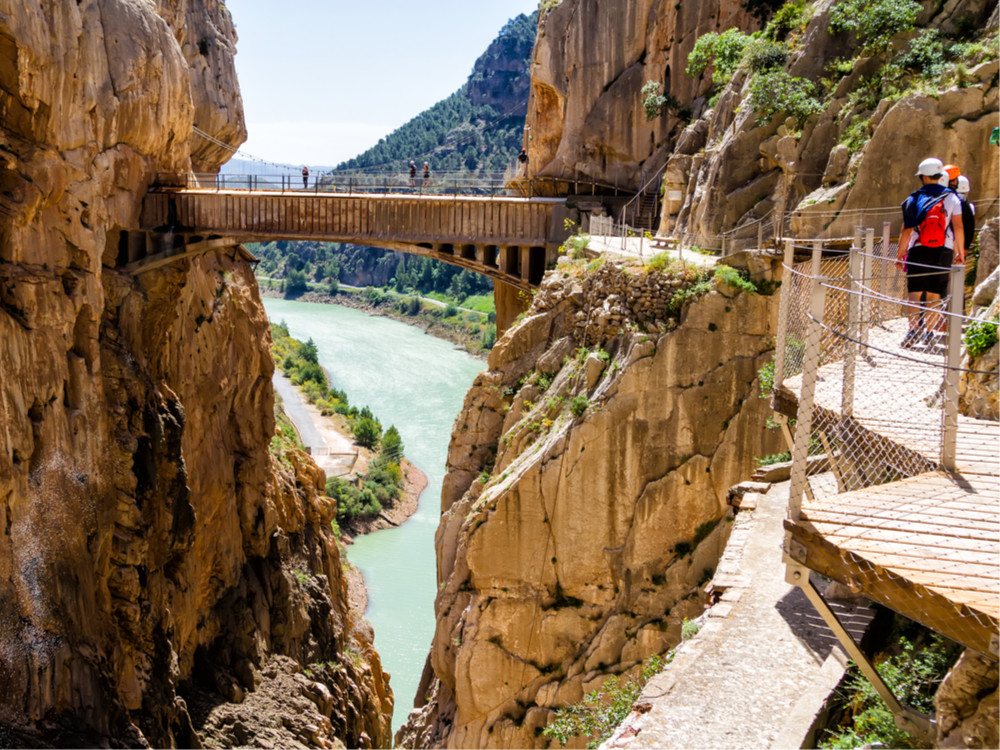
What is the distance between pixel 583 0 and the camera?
2728 centimetres

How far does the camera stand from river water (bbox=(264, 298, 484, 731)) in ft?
119

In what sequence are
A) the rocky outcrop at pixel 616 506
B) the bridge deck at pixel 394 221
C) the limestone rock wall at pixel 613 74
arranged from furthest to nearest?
the limestone rock wall at pixel 613 74
the bridge deck at pixel 394 221
the rocky outcrop at pixel 616 506

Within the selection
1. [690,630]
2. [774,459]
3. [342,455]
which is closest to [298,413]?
[342,455]

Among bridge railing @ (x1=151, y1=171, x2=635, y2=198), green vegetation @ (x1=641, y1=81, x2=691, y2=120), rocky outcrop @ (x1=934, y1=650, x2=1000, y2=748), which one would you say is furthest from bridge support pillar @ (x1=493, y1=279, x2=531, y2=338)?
rocky outcrop @ (x1=934, y1=650, x2=1000, y2=748)

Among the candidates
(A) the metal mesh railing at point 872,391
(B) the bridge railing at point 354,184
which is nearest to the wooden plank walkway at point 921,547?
(A) the metal mesh railing at point 872,391

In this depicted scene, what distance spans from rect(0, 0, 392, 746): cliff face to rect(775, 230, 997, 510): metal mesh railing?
45.3 feet

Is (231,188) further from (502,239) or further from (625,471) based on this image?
(625,471)

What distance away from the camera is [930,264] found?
960cm

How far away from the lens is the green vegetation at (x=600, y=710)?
11727mm

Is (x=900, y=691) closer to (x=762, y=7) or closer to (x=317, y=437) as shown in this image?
(x=762, y=7)

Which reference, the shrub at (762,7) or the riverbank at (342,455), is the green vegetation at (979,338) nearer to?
the shrub at (762,7)

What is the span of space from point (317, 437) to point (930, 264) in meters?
52.8

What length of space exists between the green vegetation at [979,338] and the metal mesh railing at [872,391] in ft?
1.06

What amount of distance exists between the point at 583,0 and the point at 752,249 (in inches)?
606
